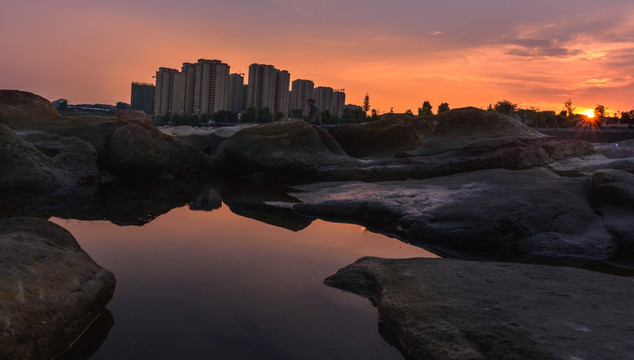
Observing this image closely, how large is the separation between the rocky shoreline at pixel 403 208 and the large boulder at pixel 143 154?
0.10 ft

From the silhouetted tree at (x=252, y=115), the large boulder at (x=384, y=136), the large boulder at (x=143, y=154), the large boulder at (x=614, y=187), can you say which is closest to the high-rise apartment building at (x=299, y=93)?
the silhouetted tree at (x=252, y=115)

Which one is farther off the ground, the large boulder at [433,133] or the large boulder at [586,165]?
the large boulder at [433,133]

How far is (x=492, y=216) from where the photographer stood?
197 inches

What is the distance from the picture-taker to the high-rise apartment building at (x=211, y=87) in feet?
401

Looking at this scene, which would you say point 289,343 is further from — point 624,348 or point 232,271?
point 624,348

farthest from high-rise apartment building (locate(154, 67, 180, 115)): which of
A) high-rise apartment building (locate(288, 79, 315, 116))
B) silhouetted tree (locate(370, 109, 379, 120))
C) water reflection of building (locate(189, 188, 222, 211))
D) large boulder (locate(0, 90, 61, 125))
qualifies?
water reflection of building (locate(189, 188, 222, 211))

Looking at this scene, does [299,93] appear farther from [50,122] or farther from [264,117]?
[50,122]

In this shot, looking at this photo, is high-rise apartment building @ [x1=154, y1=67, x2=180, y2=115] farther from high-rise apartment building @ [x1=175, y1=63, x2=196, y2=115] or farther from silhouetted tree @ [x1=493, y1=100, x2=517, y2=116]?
silhouetted tree @ [x1=493, y1=100, x2=517, y2=116]

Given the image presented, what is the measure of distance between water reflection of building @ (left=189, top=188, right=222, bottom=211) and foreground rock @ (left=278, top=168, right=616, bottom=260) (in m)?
1.13

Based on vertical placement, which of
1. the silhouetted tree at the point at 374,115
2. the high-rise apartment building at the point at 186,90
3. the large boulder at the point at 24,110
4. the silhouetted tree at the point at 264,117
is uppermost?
the high-rise apartment building at the point at 186,90

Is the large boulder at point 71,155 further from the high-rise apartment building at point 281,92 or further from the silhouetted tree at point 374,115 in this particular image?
the high-rise apartment building at point 281,92

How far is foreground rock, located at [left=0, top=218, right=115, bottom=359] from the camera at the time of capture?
7.32 feet

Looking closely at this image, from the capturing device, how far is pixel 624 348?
2232 millimetres

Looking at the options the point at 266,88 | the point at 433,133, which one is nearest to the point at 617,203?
the point at 433,133
